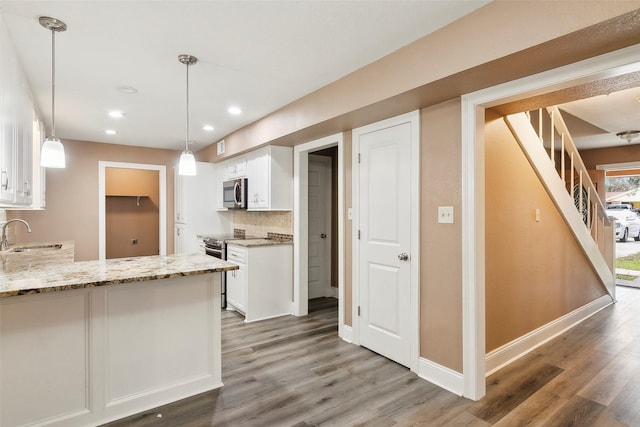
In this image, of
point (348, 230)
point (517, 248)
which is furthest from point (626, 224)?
point (348, 230)

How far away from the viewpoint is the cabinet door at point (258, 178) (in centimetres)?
416

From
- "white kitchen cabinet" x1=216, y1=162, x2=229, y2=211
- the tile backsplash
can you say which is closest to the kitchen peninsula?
the tile backsplash

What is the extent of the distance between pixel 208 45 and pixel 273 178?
6.58 ft

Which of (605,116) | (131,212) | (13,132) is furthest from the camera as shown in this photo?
(131,212)

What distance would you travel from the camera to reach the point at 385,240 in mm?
2924

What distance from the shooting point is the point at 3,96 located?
1.83 meters

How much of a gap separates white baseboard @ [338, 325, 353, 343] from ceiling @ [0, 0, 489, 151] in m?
2.33

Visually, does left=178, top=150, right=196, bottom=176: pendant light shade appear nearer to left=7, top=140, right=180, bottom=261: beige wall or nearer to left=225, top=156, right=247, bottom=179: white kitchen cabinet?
left=225, top=156, right=247, bottom=179: white kitchen cabinet

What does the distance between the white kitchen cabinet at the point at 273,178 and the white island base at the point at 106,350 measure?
1.88 metres

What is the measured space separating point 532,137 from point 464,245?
1508 mm

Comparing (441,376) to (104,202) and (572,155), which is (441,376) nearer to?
(572,155)

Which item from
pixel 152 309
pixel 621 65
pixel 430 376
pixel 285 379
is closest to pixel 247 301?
pixel 285 379

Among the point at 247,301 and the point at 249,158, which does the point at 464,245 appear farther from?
the point at 249,158

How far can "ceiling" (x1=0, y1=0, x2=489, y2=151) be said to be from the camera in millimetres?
1833
